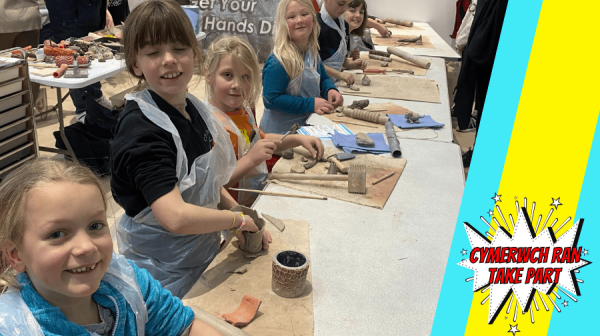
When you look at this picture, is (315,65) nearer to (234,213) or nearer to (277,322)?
(234,213)

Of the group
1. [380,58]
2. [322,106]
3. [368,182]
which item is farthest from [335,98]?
[380,58]

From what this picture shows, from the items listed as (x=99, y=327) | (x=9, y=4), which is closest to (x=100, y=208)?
(x=99, y=327)

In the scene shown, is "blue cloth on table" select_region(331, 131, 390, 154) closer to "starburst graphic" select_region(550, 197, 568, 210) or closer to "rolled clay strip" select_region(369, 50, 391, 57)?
"starburst graphic" select_region(550, 197, 568, 210)

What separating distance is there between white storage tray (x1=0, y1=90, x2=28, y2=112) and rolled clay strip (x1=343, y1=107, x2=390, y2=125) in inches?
84.7

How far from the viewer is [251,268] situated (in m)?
1.68

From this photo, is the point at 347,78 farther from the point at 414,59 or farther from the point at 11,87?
the point at 11,87

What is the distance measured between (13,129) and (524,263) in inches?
121

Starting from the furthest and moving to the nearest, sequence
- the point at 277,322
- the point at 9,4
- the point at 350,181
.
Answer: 1. the point at 9,4
2. the point at 350,181
3. the point at 277,322

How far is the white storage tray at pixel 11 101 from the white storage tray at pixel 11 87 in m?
0.03

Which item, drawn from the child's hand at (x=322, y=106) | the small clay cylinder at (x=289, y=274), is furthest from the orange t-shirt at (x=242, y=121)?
the small clay cylinder at (x=289, y=274)

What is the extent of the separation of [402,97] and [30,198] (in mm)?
3122

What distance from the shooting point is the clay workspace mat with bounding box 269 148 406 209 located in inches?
87.7

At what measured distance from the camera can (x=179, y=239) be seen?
1.79 metres

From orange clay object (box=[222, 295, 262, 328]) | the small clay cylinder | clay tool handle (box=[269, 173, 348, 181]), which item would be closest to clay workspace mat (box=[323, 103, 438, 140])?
clay tool handle (box=[269, 173, 348, 181])
